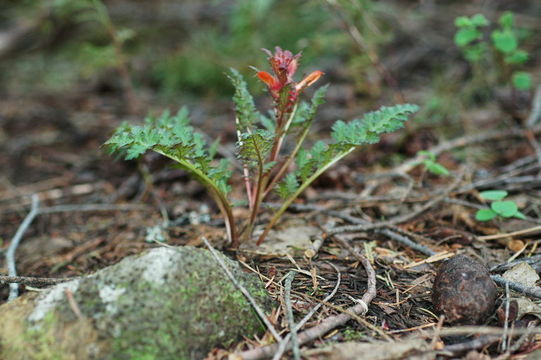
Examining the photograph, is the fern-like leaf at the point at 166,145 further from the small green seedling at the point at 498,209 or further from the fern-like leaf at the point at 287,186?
the small green seedling at the point at 498,209

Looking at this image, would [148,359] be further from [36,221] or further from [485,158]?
[485,158]

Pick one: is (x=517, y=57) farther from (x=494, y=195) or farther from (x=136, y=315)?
(x=136, y=315)

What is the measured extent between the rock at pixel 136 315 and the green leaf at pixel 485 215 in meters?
1.44

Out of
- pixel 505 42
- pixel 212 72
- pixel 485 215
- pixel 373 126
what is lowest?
pixel 485 215

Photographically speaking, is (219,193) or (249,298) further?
(219,193)

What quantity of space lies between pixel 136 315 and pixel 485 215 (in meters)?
1.91

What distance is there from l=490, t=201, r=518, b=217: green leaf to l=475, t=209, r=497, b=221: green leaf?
0.06 meters

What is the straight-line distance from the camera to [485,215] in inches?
95.9

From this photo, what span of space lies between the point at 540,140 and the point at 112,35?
12.3 ft

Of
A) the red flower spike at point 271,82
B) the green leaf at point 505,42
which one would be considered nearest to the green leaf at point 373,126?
the red flower spike at point 271,82

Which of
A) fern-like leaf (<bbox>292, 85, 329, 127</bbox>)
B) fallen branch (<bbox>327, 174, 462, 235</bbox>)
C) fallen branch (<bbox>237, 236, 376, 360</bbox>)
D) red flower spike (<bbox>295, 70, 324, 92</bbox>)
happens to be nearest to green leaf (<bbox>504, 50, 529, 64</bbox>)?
fallen branch (<bbox>327, 174, 462, 235</bbox>)

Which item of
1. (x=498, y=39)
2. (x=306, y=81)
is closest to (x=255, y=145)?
(x=306, y=81)

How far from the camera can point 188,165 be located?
78.7 inches

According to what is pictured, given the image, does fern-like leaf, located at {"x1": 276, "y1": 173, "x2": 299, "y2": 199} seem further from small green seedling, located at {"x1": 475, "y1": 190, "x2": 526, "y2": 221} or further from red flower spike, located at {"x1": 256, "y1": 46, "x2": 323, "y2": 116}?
small green seedling, located at {"x1": 475, "y1": 190, "x2": 526, "y2": 221}
